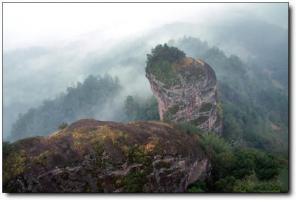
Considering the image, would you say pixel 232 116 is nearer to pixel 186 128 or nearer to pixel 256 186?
pixel 186 128

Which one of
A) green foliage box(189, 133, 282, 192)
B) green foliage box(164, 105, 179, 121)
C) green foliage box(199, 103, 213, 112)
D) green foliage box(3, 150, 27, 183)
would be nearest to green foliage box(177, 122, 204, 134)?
green foliage box(189, 133, 282, 192)

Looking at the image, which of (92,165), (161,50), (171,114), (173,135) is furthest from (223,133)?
(92,165)

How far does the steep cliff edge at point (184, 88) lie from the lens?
40.4 feet

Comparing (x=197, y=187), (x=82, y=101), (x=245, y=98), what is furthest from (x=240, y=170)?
(x=82, y=101)

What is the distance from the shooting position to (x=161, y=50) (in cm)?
1084

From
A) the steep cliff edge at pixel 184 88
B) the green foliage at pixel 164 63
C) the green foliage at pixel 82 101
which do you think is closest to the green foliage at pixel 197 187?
the green foliage at pixel 164 63

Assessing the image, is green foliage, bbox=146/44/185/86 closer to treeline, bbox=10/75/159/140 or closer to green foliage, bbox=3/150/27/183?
treeline, bbox=10/75/159/140

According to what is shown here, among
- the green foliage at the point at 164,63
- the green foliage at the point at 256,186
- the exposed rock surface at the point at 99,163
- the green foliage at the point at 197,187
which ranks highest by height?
the green foliage at the point at 164,63

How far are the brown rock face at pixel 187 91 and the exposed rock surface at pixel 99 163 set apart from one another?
211 inches

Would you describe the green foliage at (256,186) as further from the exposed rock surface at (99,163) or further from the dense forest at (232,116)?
the exposed rock surface at (99,163)

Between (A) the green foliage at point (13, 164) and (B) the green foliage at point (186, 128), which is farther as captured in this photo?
(B) the green foliage at point (186, 128)

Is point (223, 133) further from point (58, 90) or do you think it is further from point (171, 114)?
point (58, 90)

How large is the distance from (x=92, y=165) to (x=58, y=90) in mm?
7812

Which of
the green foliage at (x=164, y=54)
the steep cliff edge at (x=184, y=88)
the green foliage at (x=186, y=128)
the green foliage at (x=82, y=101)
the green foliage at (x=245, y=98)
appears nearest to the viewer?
the green foliage at (x=186, y=128)
